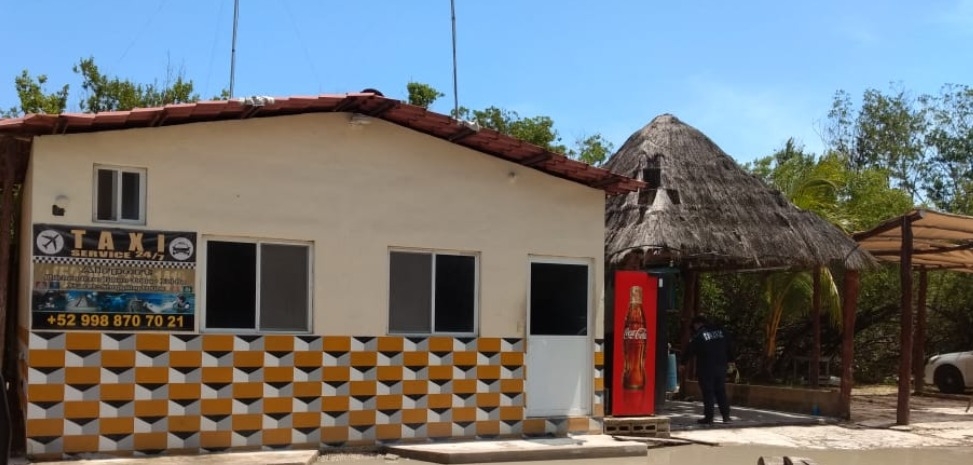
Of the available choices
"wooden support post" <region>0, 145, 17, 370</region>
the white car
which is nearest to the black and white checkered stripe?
"wooden support post" <region>0, 145, 17, 370</region>

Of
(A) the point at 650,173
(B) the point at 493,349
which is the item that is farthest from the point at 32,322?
(A) the point at 650,173

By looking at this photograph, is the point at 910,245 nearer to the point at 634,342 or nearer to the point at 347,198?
the point at 634,342

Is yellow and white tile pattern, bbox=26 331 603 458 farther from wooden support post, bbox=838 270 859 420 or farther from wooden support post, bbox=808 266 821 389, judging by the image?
wooden support post, bbox=808 266 821 389

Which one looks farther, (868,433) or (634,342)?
(868,433)

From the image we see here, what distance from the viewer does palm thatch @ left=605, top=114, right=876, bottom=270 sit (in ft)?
45.3

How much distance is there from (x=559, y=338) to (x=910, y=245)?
6227 mm

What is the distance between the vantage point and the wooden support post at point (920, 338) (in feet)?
66.8

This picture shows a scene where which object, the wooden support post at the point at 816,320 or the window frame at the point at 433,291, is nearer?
the window frame at the point at 433,291

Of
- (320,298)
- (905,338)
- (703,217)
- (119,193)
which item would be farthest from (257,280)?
(905,338)

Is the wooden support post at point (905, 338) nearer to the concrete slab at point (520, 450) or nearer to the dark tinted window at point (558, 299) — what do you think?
the concrete slab at point (520, 450)

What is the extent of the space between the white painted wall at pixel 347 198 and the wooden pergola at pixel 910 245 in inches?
214

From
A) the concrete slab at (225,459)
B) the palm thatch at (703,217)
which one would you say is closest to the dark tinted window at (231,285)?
the concrete slab at (225,459)

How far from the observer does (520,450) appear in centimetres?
1105

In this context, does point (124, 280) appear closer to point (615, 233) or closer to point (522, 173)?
point (522, 173)
